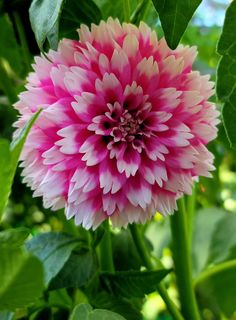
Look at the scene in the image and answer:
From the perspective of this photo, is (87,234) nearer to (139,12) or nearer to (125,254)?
(125,254)

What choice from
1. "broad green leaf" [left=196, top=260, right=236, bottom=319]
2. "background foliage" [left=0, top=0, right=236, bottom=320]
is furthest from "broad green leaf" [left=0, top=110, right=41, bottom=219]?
"broad green leaf" [left=196, top=260, right=236, bottom=319]

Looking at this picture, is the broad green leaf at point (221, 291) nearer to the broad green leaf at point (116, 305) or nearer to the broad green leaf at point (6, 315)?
the broad green leaf at point (116, 305)

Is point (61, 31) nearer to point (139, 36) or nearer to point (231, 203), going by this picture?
point (139, 36)

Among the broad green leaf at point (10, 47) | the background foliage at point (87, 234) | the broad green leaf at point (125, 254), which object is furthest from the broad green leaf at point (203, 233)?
the broad green leaf at point (10, 47)

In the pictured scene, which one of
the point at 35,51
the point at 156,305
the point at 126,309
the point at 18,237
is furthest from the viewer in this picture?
the point at 156,305

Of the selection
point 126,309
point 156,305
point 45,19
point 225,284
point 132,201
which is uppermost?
point 45,19

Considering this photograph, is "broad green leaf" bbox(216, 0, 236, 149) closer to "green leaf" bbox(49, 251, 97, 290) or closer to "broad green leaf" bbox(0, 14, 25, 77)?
"green leaf" bbox(49, 251, 97, 290)

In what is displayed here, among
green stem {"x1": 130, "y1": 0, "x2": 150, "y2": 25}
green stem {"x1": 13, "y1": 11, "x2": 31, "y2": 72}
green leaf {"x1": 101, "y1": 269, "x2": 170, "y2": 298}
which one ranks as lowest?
green leaf {"x1": 101, "y1": 269, "x2": 170, "y2": 298}

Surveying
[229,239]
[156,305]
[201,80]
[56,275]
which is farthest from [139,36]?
[156,305]
